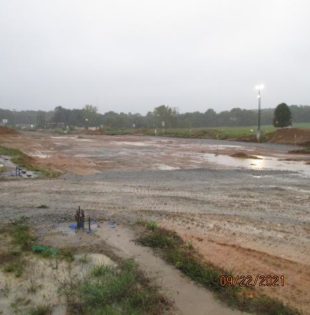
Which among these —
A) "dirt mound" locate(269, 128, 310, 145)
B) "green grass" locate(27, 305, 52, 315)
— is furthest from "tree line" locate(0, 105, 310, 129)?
"green grass" locate(27, 305, 52, 315)

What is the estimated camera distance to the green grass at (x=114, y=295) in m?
4.79

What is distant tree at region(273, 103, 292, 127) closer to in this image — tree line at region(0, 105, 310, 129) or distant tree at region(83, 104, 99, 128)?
tree line at region(0, 105, 310, 129)

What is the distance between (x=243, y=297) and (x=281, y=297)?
503 millimetres

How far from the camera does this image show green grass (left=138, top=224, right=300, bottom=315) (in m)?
4.88

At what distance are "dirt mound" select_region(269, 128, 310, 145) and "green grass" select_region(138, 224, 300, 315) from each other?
35984 mm

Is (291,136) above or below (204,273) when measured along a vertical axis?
above

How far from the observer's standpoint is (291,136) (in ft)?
146

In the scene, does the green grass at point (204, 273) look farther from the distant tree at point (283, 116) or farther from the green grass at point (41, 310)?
the distant tree at point (283, 116)

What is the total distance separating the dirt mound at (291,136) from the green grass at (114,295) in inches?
1492

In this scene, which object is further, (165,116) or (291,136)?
(165,116)

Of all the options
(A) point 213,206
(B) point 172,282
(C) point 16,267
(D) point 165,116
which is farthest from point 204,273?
(D) point 165,116

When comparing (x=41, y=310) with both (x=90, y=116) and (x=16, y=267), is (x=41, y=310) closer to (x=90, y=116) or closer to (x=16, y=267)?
(x=16, y=267)
